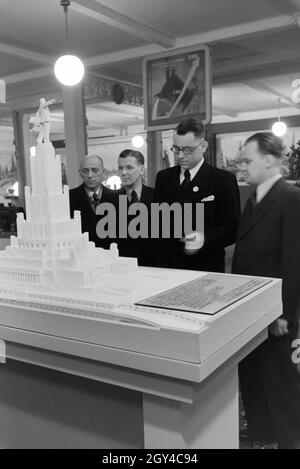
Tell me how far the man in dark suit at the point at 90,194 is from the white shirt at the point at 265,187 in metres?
0.73

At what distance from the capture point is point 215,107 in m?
7.88

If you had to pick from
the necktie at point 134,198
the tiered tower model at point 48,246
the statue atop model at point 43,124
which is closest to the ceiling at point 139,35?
the necktie at point 134,198

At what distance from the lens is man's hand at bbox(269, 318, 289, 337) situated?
1.67 metres

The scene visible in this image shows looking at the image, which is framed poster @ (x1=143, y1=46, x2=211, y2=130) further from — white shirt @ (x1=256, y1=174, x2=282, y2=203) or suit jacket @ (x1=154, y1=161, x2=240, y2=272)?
white shirt @ (x1=256, y1=174, x2=282, y2=203)

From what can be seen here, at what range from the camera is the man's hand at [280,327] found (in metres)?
1.67

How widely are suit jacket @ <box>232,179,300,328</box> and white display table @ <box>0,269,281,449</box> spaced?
0.93ft

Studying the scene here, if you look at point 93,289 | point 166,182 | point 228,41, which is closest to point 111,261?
point 93,289

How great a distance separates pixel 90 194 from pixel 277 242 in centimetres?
99

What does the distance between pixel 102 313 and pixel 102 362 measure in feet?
0.41

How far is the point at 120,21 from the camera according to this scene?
3.83 metres

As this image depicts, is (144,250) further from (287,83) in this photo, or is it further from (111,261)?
(287,83)

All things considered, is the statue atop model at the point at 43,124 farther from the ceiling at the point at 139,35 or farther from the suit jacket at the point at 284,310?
the ceiling at the point at 139,35

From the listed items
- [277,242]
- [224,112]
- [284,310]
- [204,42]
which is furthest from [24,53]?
[224,112]

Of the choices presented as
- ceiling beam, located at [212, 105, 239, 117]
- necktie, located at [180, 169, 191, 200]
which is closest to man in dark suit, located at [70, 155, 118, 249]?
necktie, located at [180, 169, 191, 200]
